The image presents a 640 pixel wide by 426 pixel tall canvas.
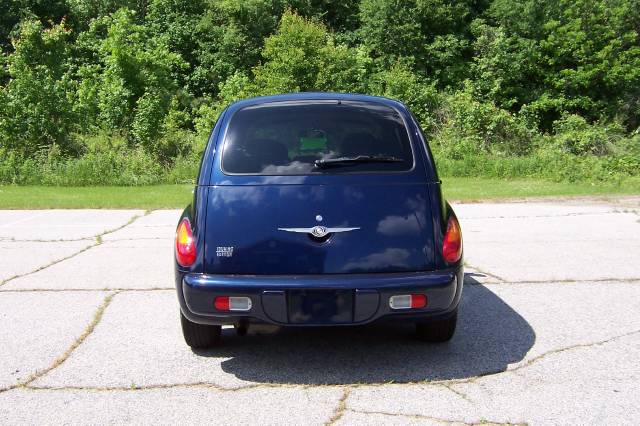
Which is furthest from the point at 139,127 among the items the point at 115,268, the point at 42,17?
the point at 42,17

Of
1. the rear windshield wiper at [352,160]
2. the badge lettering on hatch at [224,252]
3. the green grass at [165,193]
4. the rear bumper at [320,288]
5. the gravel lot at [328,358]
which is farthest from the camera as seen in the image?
the green grass at [165,193]

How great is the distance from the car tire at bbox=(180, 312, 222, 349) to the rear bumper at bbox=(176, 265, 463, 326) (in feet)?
1.63

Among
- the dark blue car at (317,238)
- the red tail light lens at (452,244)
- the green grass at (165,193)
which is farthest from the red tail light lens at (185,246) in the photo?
the green grass at (165,193)

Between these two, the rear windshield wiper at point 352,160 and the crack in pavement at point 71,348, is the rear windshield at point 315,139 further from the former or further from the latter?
the crack in pavement at point 71,348

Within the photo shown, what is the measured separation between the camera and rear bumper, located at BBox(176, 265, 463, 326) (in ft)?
12.9

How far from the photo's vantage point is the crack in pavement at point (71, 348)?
410 centimetres

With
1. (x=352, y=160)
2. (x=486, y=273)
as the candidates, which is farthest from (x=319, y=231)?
(x=486, y=273)

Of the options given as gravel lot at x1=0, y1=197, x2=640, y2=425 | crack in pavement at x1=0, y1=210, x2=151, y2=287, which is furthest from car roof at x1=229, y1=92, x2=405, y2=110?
crack in pavement at x1=0, y1=210, x2=151, y2=287

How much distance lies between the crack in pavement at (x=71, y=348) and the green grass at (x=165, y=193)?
812 centimetres

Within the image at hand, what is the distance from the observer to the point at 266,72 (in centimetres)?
3131

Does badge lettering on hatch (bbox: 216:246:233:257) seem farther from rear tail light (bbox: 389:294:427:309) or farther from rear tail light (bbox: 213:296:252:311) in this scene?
rear tail light (bbox: 389:294:427:309)

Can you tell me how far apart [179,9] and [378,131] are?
1562 inches

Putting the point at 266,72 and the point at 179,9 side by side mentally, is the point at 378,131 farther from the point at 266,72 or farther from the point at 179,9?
the point at 179,9

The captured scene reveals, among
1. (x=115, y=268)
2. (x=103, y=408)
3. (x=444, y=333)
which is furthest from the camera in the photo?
(x=115, y=268)
